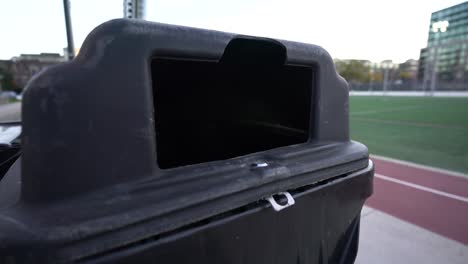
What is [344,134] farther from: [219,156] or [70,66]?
[70,66]

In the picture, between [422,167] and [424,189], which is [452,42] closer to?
[422,167]

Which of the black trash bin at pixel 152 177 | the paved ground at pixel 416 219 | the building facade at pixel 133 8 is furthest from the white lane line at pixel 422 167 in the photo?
the building facade at pixel 133 8

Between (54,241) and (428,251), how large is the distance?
308 cm

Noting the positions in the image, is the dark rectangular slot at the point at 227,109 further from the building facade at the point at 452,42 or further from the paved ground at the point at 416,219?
the building facade at the point at 452,42

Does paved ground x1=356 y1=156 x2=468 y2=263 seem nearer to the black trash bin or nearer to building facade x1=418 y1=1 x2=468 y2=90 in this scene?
the black trash bin

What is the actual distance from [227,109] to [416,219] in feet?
9.08

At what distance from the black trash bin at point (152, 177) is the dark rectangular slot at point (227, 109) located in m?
0.08

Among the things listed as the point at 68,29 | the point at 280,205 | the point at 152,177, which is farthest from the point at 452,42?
the point at 152,177

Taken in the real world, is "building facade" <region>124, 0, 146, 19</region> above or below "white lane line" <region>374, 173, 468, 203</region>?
above

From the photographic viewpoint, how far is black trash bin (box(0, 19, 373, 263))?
85 centimetres

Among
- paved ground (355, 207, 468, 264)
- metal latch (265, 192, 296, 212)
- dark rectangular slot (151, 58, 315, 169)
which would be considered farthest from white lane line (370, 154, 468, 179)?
metal latch (265, 192, 296, 212)

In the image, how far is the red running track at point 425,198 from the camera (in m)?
3.22

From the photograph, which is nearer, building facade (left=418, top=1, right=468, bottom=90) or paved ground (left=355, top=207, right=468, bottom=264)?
paved ground (left=355, top=207, right=468, bottom=264)

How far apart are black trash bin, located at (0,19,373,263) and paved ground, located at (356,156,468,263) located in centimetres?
144
